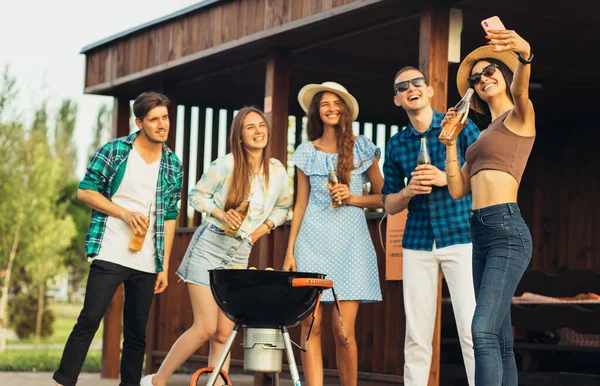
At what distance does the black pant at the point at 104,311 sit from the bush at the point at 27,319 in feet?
58.2

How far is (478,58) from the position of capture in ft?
17.8

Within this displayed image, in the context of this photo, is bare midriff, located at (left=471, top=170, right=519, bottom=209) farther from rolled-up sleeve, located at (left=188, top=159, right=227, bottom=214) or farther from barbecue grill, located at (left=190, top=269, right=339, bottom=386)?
rolled-up sleeve, located at (left=188, top=159, right=227, bottom=214)

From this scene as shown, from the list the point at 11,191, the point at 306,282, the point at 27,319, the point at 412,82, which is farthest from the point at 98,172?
the point at 27,319

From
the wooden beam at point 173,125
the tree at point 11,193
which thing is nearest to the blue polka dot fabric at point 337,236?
the wooden beam at point 173,125

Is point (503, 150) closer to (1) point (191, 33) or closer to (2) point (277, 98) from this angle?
(2) point (277, 98)

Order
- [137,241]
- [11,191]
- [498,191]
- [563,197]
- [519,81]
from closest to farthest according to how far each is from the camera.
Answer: [519,81] → [498,191] → [137,241] → [563,197] → [11,191]

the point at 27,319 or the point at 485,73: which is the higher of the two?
the point at 485,73

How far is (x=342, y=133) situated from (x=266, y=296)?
167cm

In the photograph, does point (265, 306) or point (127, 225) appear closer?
point (265, 306)

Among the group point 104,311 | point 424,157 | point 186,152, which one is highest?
point 186,152

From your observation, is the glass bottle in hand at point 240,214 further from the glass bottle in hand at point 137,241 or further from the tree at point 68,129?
the tree at point 68,129

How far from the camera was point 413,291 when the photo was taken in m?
6.16

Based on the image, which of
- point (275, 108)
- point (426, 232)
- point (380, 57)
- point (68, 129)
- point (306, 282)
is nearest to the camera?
point (306, 282)

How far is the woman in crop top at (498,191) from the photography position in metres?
4.87
